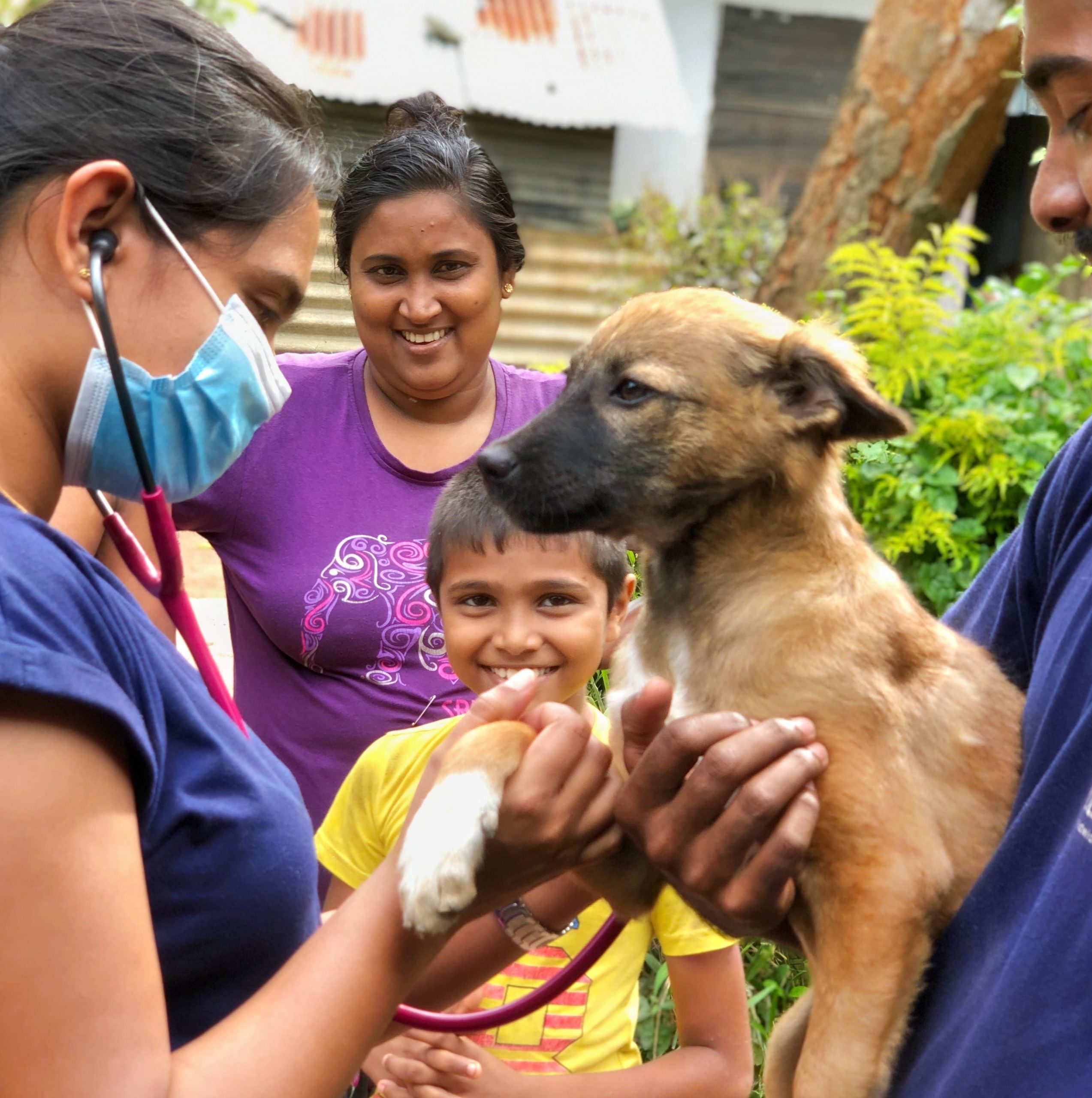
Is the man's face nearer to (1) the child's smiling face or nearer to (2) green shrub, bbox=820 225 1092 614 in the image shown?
(1) the child's smiling face

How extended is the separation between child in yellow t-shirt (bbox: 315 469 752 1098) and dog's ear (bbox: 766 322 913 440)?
587mm

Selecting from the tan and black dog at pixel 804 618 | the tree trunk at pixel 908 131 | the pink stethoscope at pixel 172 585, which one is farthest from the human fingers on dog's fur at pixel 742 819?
the tree trunk at pixel 908 131

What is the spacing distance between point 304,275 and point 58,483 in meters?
0.52

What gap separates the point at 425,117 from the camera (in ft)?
11.9

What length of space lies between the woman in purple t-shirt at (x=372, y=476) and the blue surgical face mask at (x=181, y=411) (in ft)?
3.81

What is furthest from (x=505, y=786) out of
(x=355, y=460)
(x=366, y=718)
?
(x=355, y=460)

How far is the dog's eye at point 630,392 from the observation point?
252 cm

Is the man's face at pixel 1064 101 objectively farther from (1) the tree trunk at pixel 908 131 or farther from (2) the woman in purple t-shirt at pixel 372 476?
(1) the tree trunk at pixel 908 131

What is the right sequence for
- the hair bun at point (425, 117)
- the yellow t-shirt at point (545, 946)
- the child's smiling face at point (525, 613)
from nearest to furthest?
the yellow t-shirt at point (545, 946) → the child's smiling face at point (525, 613) → the hair bun at point (425, 117)

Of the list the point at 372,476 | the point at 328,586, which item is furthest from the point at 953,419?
the point at 328,586

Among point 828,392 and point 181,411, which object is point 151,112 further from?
point 828,392

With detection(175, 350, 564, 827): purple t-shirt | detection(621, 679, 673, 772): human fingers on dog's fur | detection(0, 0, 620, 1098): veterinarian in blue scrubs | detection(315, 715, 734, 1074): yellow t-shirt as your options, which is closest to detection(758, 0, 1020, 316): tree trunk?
detection(175, 350, 564, 827): purple t-shirt

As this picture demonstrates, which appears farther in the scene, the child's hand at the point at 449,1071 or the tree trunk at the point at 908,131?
the tree trunk at the point at 908,131

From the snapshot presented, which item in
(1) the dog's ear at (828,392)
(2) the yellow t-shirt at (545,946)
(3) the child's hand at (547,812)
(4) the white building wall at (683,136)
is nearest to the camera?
(3) the child's hand at (547,812)
